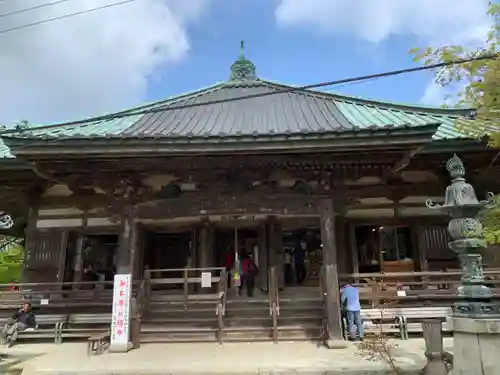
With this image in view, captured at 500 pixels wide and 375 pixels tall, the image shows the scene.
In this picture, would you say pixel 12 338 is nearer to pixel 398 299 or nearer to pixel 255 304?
pixel 255 304

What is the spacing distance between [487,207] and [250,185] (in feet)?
16.6

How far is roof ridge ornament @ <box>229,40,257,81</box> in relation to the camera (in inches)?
639

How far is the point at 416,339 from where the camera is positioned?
8.91 metres

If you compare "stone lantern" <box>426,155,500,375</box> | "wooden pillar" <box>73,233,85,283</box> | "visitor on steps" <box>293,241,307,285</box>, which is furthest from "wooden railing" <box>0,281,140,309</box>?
"stone lantern" <box>426,155,500,375</box>

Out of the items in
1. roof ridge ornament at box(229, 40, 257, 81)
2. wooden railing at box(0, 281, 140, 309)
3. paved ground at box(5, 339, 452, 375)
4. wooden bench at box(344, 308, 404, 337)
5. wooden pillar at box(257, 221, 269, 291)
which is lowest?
paved ground at box(5, 339, 452, 375)

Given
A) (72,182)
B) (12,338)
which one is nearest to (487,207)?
(72,182)

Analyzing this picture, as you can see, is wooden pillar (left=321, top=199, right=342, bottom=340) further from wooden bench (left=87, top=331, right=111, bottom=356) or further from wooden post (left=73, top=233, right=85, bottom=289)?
wooden post (left=73, top=233, right=85, bottom=289)

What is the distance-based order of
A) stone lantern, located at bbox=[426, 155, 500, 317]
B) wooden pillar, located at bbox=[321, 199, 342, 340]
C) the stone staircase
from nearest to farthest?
stone lantern, located at bbox=[426, 155, 500, 317], wooden pillar, located at bbox=[321, 199, 342, 340], the stone staircase

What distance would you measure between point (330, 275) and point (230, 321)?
8.44 feet

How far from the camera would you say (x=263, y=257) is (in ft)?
37.1

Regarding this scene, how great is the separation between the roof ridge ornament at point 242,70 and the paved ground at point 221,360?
35.9 feet

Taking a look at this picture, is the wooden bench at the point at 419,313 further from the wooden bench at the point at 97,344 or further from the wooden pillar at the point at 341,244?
the wooden bench at the point at 97,344

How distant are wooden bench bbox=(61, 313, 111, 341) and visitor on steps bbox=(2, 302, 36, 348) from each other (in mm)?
841

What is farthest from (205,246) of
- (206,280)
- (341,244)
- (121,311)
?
(341,244)
